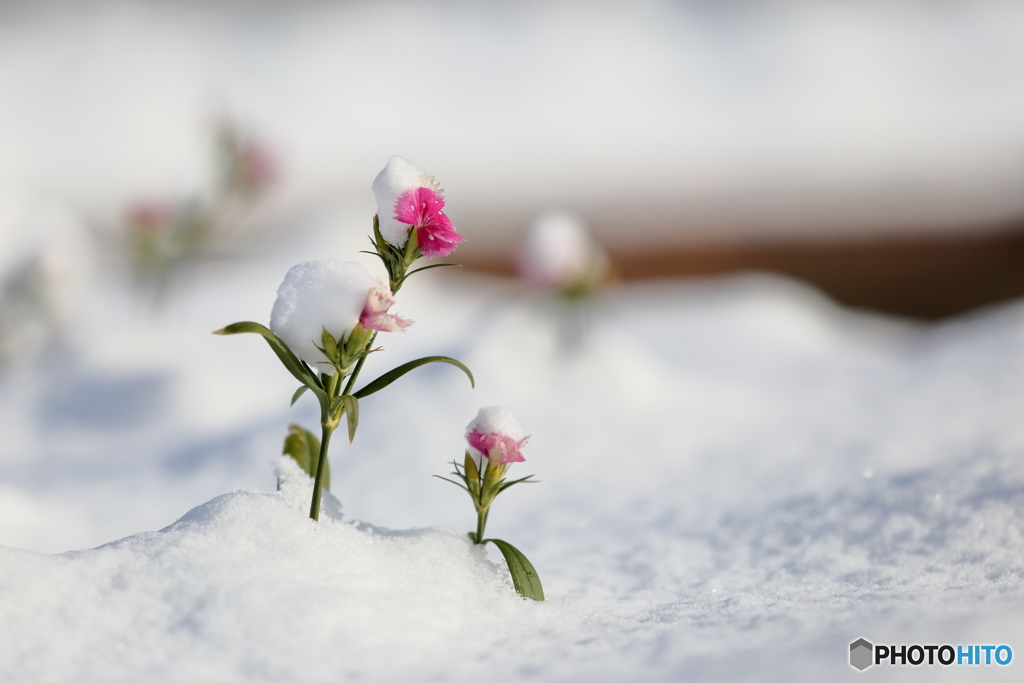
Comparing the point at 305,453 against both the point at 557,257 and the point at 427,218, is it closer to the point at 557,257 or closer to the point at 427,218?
the point at 427,218

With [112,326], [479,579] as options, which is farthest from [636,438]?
[112,326]

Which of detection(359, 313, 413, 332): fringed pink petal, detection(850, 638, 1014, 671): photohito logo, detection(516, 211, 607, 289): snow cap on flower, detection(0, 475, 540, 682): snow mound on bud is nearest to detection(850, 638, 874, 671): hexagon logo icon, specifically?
detection(850, 638, 1014, 671): photohito logo

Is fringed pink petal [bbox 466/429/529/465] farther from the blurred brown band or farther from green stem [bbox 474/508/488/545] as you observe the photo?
the blurred brown band

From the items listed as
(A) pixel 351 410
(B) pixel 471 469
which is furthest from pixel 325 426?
(B) pixel 471 469

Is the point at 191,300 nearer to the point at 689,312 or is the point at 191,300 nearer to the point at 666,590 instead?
the point at 689,312

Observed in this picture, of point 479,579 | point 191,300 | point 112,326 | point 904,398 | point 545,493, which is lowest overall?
point 479,579

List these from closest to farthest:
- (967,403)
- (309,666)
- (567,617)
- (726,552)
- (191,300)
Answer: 1. (309,666)
2. (567,617)
3. (726,552)
4. (967,403)
5. (191,300)
